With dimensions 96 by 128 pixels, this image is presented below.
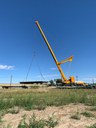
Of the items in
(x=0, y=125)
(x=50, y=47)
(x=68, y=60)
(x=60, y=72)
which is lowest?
(x=0, y=125)

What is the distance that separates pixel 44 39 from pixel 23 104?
4873cm

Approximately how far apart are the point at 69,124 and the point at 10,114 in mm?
2618

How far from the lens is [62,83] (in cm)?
5184

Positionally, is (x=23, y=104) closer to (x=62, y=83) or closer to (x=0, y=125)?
(x=0, y=125)

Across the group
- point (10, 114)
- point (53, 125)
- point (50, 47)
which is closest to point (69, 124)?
point (53, 125)

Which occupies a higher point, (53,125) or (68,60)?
(68,60)

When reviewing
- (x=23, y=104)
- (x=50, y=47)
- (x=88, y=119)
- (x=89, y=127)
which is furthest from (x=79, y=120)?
(x=50, y=47)

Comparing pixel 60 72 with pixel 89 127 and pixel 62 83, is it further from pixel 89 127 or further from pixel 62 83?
pixel 89 127

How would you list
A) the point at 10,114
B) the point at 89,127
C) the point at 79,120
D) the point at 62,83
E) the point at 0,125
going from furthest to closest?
the point at 62,83, the point at 10,114, the point at 79,120, the point at 0,125, the point at 89,127

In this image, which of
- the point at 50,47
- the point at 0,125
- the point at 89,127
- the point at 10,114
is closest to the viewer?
the point at 89,127

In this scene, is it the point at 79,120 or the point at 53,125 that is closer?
the point at 53,125

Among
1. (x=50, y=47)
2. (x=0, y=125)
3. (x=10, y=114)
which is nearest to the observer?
(x=0, y=125)

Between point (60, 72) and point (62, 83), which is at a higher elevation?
point (60, 72)

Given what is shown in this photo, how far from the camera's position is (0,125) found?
217 inches
